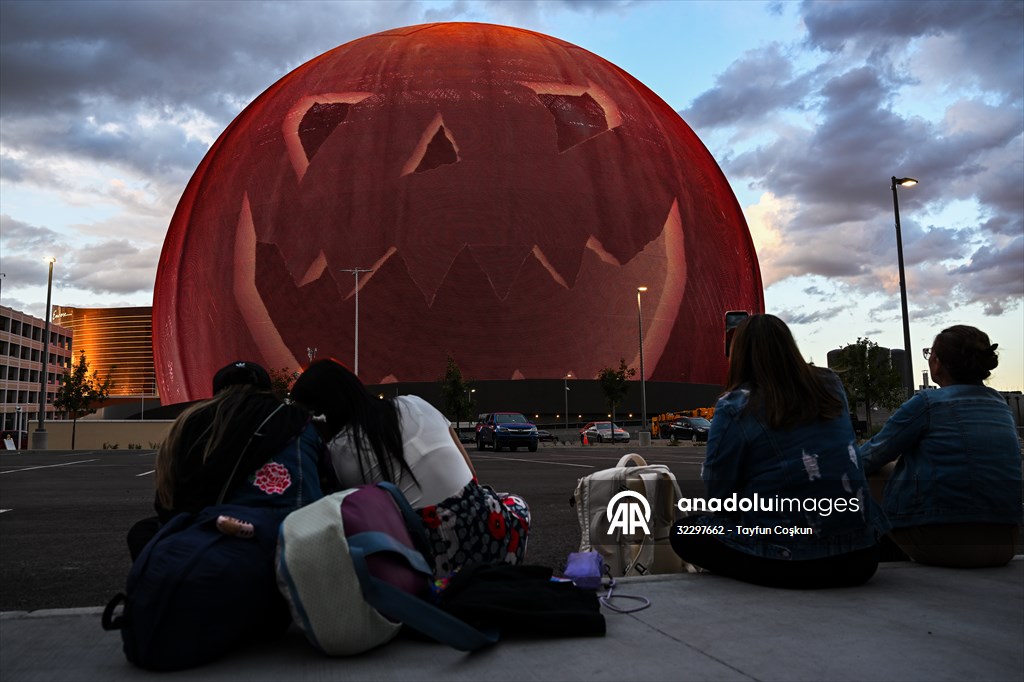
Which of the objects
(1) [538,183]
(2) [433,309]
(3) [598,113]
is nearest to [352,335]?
(2) [433,309]

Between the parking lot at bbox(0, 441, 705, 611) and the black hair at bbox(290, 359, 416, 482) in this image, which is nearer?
the black hair at bbox(290, 359, 416, 482)

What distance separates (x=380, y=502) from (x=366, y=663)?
61cm

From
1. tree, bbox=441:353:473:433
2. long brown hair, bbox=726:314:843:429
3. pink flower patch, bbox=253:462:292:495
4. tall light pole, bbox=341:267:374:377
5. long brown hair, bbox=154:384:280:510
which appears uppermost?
tall light pole, bbox=341:267:374:377

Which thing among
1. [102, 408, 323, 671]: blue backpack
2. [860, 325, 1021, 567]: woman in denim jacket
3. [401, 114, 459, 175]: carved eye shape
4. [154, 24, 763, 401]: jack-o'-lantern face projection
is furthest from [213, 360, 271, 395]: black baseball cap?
[401, 114, 459, 175]: carved eye shape

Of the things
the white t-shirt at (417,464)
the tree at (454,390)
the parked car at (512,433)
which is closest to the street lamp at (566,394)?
the tree at (454,390)

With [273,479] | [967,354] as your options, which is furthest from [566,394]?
[273,479]

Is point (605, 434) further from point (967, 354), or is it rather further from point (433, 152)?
point (967, 354)

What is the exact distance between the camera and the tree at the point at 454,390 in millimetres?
44594

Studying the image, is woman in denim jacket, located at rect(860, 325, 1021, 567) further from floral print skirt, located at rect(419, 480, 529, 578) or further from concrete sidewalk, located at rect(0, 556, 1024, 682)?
floral print skirt, located at rect(419, 480, 529, 578)

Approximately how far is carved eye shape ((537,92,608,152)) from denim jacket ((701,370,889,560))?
45.2 metres

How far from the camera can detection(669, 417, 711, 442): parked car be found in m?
36.7

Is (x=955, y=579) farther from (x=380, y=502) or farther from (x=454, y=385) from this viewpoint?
(x=454, y=385)

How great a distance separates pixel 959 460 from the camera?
4477 millimetres

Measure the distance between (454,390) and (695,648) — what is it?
138 feet
